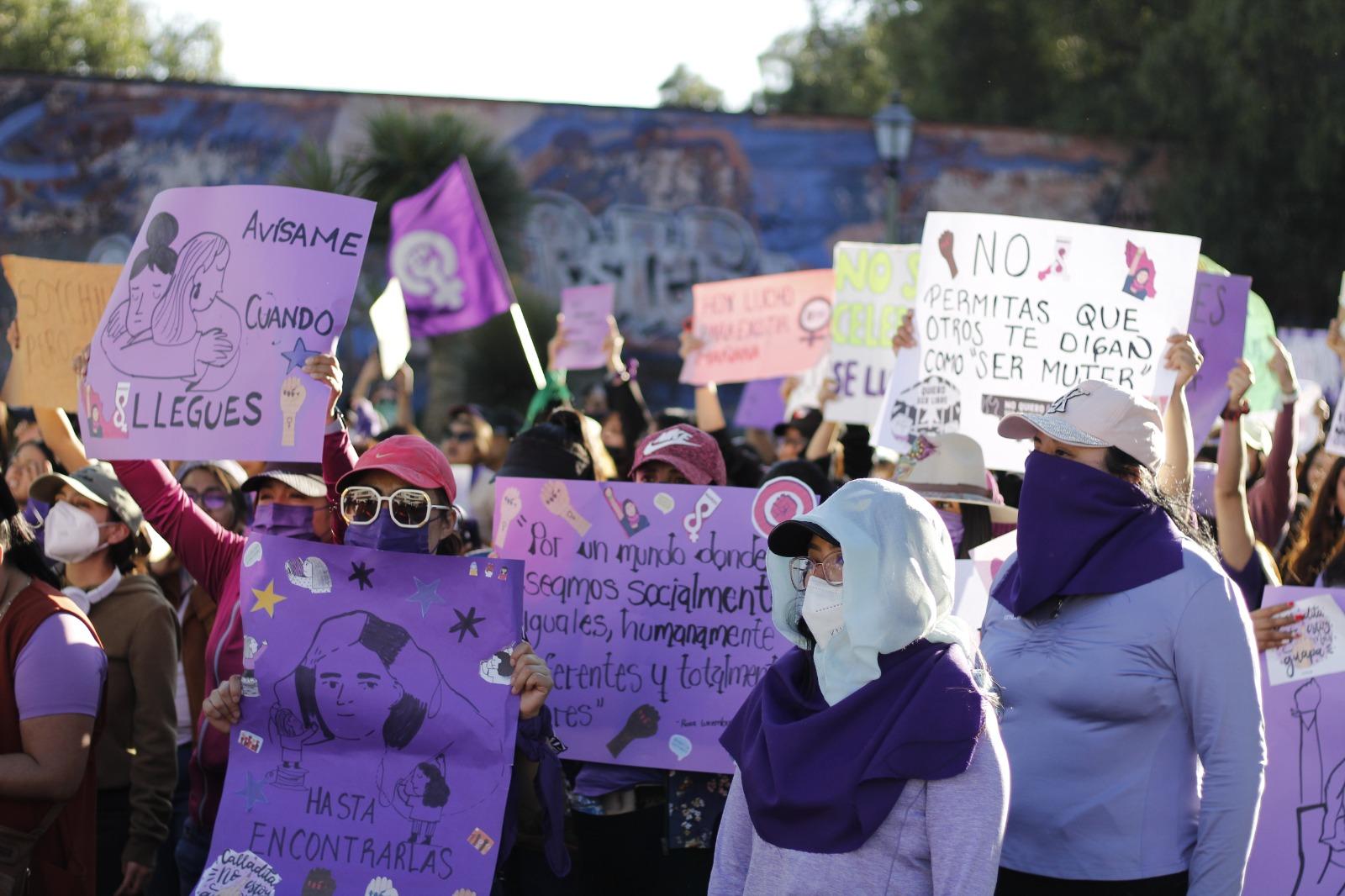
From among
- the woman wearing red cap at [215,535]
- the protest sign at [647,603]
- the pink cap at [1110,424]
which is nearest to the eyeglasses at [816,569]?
the pink cap at [1110,424]

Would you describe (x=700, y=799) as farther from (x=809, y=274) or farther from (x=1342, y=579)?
(x=809, y=274)

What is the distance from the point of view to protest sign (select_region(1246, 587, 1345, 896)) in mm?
4074

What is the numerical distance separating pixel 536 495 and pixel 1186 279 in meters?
2.27

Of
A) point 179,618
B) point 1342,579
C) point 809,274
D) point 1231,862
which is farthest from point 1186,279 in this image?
point 809,274

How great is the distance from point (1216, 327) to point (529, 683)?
363cm

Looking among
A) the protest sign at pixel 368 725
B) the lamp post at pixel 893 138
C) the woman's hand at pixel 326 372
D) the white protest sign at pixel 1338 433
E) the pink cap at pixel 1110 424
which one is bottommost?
the protest sign at pixel 368 725

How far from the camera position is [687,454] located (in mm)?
4676

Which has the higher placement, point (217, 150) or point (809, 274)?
point (217, 150)

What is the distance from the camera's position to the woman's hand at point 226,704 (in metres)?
3.64

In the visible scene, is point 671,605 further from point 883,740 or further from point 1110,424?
point 883,740

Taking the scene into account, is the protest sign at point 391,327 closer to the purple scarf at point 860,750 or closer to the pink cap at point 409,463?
the pink cap at point 409,463

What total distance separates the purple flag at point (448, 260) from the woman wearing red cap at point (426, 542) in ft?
10.0

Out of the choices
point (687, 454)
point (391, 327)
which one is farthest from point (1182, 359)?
point (391, 327)

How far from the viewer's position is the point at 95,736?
371 cm
